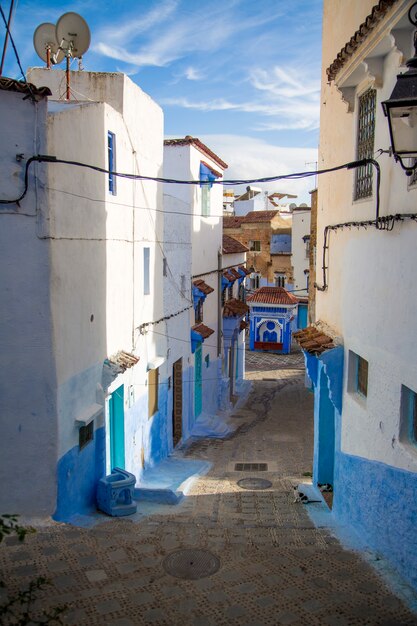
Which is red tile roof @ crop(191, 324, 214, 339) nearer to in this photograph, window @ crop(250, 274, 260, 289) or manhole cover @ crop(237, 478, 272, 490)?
manhole cover @ crop(237, 478, 272, 490)

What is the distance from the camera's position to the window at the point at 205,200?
19.8 metres

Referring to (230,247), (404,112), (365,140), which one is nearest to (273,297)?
(230,247)

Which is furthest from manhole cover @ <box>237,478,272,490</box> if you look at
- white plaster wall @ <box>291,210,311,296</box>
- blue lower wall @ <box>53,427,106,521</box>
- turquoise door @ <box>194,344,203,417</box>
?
white plaster wall @ <box>291,210,311,296</box>

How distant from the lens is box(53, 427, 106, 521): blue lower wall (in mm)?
8227

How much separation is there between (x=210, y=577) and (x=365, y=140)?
6445 mm

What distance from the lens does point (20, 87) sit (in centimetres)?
736

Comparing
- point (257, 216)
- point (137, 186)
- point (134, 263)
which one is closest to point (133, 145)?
point (137, 186)

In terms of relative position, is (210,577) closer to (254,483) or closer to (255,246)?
(254,483)

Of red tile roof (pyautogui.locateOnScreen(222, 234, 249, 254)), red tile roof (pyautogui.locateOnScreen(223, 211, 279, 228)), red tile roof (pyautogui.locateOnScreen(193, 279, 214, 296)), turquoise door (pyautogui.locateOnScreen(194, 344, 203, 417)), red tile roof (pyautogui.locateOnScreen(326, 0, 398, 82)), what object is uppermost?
red tile roof (pyautogui.locateOnScreen(223, 211, 279, 228))

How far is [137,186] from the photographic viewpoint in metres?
12.4

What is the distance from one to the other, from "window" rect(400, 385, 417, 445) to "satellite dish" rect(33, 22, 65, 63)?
922 cm

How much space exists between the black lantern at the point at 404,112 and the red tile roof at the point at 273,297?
31025 millimetres

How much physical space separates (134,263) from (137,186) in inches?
67.9

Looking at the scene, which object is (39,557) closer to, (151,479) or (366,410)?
(366,410)
